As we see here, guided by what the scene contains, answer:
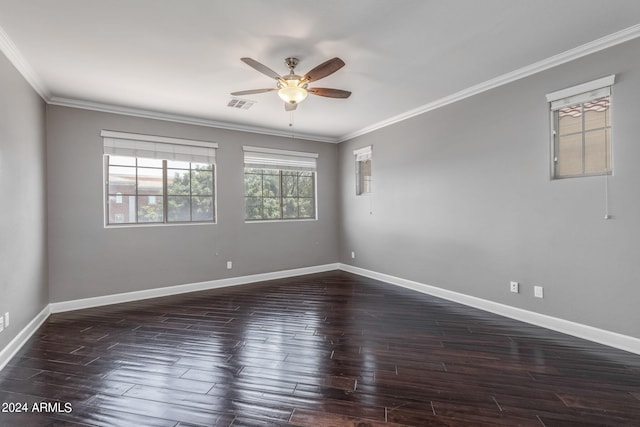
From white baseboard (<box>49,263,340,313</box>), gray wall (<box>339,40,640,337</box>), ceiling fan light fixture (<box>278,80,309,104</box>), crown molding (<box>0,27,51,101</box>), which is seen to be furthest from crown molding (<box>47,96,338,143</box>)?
white baseboard (<box>49,263,340,313</box>)

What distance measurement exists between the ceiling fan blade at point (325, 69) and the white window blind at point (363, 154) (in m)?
2.78

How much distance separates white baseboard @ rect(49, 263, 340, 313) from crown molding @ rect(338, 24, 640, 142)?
10.4 feet

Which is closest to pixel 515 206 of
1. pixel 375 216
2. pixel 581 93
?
pixel 581 93

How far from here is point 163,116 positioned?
14.2ft

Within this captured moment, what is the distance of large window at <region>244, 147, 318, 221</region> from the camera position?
5.18 m

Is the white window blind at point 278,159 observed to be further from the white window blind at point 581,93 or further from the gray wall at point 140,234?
the white window blind at point 581,93

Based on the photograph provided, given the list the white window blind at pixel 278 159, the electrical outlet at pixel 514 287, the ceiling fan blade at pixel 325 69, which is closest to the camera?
the ceiling fan blade at pixel 325 69

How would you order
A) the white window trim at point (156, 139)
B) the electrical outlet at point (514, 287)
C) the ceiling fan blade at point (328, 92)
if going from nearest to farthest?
the ceiling fan blade at point (328, 92) < the electrical outlet at point (514, 287) < the white window trim at point (156, 139)

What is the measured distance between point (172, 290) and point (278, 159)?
2.72m

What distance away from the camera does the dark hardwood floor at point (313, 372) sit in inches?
70.2

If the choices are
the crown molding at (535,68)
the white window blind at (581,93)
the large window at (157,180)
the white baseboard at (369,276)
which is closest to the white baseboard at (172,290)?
the white baseboard at (369,276)

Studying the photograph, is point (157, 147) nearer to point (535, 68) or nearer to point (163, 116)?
point (163, 116)

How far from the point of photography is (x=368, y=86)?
345 centimetres

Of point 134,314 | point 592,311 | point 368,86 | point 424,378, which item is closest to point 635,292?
point 592,311
